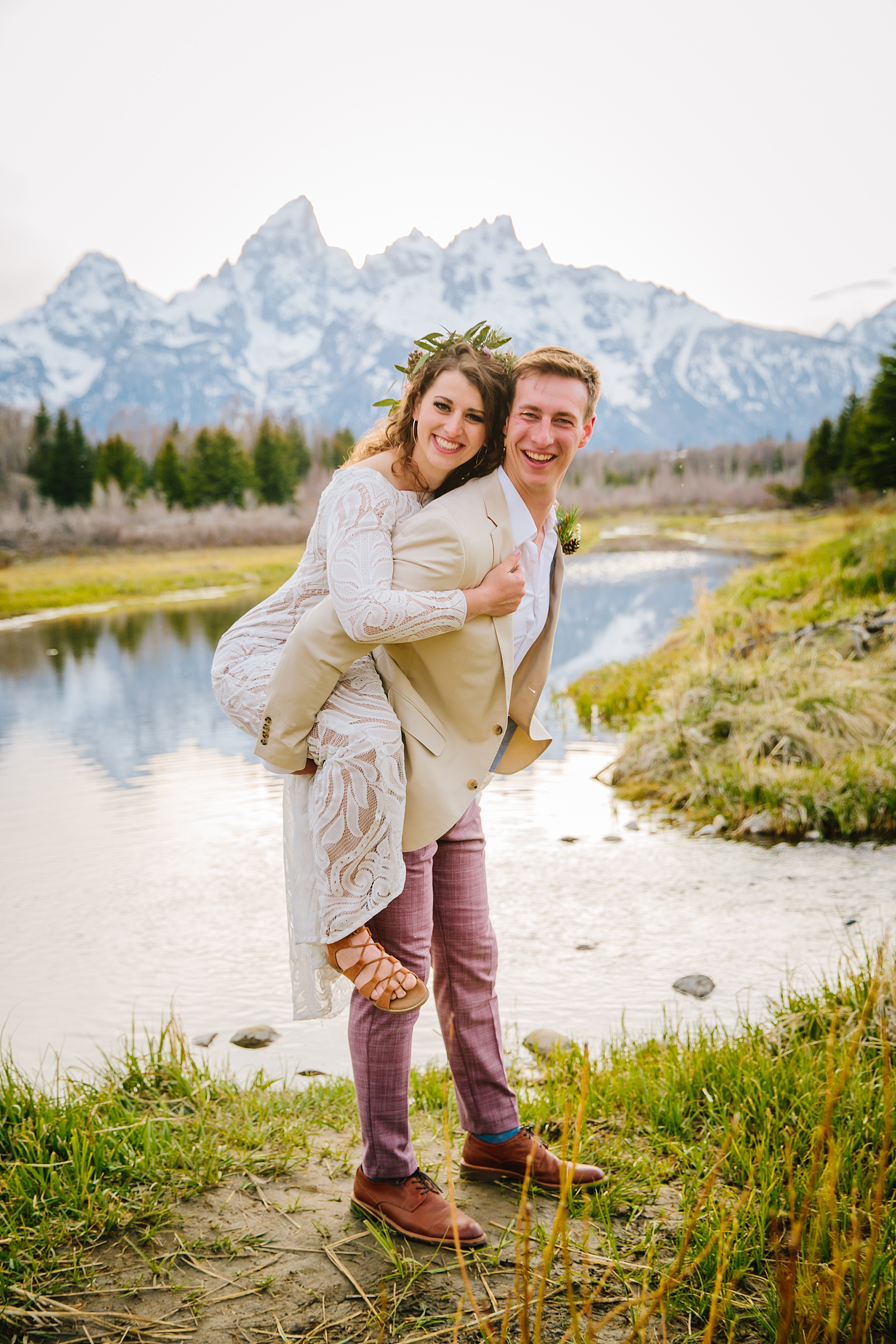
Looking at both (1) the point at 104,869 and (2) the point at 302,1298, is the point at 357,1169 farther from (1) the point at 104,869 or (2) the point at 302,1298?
(1) the point at 104,869

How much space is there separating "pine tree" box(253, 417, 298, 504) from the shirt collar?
50.3m

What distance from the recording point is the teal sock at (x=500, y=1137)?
228cm

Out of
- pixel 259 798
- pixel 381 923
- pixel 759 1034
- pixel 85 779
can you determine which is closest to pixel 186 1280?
pixel 381 923

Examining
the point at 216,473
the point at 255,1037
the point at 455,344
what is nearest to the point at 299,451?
the point at 216,473

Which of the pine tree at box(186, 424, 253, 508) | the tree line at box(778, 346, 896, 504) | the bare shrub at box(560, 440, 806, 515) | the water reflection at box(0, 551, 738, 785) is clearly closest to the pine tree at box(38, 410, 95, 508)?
the pine tree at box(186, 424, 253, 508)

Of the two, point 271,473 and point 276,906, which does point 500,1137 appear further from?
point 271,473

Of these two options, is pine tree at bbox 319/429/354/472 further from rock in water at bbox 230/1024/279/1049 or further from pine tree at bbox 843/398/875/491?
rock in water at bbox 230/1024/279/1049

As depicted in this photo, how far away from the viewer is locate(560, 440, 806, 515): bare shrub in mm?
60938

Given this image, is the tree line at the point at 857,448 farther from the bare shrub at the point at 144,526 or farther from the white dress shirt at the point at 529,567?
the white dress shirt at the point at 529,567

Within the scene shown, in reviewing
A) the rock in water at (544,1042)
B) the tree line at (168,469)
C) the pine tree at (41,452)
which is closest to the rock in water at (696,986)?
the rock in water at (544,1042)

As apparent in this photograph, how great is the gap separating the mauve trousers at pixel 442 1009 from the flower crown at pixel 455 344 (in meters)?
1.05

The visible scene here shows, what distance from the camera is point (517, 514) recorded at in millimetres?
2156

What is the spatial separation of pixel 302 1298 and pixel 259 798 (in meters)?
6.02

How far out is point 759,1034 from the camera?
9.47 feet
